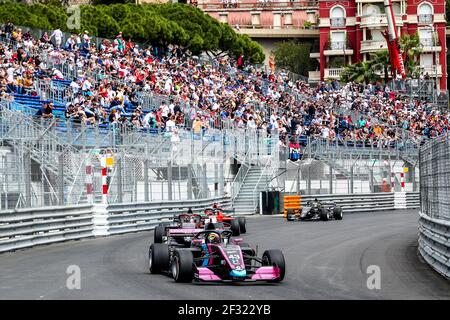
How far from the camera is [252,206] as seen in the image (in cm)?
4288

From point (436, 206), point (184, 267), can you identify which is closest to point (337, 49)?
point (436, 206)

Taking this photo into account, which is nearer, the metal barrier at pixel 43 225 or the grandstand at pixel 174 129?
the metal barrier at pixel 43 225

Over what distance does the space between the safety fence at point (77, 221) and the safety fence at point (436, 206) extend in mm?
→ 8043

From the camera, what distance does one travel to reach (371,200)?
46562 mm

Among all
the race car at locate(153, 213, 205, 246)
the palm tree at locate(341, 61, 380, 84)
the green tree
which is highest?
the green tree

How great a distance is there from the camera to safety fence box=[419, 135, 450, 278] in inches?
684

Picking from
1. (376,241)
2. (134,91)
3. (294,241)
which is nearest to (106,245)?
(294,241)

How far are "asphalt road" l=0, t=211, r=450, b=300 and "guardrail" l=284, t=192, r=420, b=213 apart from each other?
14608mm

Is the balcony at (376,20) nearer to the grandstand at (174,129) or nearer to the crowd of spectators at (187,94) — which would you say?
the crowd of spectators at (187,94)

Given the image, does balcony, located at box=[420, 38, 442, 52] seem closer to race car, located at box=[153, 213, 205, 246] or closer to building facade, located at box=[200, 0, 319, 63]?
building facade, located at box=[200, 0, 319, 63]

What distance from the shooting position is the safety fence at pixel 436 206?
57.0 feet

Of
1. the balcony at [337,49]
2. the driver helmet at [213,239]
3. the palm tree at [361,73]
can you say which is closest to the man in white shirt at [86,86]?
the driver helmet at [213,239]
